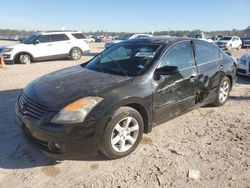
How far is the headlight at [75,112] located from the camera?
3412 mm

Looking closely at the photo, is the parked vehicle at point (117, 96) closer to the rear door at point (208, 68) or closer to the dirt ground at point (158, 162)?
the rear door at point (208, 68)

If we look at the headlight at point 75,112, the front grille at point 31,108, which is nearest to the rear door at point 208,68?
the headlight at point 75,112

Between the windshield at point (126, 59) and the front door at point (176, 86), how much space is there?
257 millimetres

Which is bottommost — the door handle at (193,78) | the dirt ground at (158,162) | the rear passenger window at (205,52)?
the dirt ground at (158,162)

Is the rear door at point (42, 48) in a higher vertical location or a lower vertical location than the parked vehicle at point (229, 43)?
higher

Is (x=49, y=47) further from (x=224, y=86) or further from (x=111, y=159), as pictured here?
(x=111, y=159)

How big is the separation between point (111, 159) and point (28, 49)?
11746 millimetres

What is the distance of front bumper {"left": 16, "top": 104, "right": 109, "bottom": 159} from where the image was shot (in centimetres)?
338

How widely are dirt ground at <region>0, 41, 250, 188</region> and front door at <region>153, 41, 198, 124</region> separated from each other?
0.45m

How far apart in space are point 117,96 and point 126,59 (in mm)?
1222

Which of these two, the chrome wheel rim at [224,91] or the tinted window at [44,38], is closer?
the chrome wheel rim at [224,91]

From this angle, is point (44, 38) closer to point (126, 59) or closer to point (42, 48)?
point (42, 48)

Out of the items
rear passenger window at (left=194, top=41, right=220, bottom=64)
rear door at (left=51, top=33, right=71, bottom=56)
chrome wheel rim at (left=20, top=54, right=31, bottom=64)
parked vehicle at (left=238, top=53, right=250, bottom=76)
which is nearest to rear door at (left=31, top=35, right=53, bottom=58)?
rear door at (left=51, top=33, right=71, bottom=56)

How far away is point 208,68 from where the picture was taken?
17.6 ft
